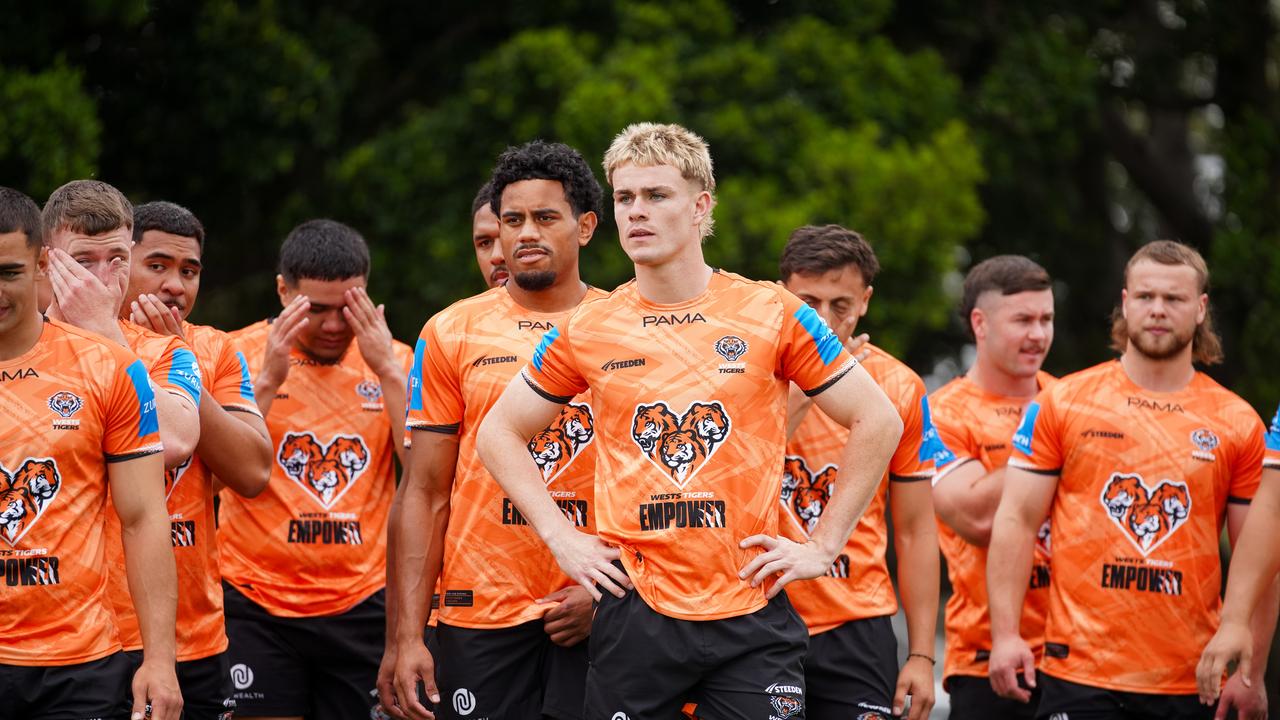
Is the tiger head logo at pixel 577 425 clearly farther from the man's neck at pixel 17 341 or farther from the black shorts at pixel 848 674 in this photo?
the man's neck at pixel 17 341

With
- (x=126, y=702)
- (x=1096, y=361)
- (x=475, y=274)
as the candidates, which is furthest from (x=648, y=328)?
(x=1096, y=361)

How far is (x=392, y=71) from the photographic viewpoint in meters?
16.2

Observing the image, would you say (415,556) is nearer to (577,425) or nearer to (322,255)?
(577,425)

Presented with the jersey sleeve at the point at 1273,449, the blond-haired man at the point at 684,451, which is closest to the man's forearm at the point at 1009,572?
the jersey sleeve at the point at 1273,449

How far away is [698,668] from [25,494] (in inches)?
86.9

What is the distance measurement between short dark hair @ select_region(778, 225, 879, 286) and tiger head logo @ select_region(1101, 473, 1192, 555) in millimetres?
1389

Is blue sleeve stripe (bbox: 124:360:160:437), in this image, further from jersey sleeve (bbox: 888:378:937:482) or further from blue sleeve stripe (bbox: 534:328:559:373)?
jersey sleeve (bbox: 888:378:937:482)

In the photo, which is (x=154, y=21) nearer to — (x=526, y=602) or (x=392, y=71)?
(x=392, y=71)

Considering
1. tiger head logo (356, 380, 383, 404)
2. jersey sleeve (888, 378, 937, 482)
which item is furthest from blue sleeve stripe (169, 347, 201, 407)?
jersey sleeve (888, 378, 937, 482)

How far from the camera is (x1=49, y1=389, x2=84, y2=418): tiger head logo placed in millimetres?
4785

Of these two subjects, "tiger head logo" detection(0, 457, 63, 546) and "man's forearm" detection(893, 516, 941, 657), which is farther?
"man's forearm" detection(893, 516, 941, 657)

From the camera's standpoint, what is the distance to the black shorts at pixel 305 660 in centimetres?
689

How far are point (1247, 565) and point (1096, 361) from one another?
40.4ft

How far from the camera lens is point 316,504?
23.1 ft
